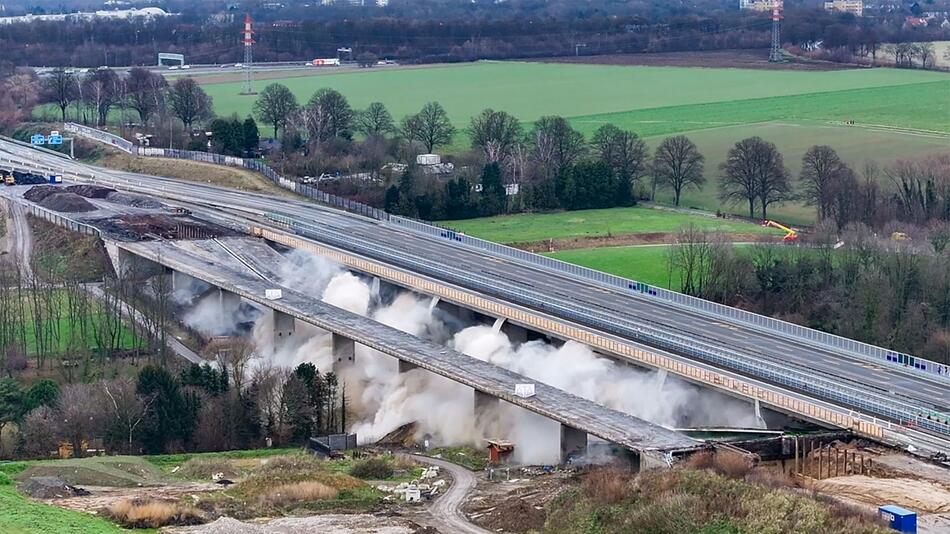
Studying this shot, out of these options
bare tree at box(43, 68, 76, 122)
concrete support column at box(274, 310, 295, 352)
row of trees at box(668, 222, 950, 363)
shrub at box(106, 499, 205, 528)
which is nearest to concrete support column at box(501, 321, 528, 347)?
concrete support column at box(274, 310, 295, 352)

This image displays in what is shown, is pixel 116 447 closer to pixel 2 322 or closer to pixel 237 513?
pixel 237 513

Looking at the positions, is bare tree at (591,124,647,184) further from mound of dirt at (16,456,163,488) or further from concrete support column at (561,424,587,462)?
mound of dirt at (16,456,163,488)

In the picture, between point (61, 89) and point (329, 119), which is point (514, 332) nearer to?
point (329, 119)

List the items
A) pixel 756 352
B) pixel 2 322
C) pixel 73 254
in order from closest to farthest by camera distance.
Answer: pixel 756 352 < pixel 2 322 < pixel 73 254

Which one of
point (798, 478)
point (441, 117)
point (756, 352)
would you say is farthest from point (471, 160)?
point (798, 478)

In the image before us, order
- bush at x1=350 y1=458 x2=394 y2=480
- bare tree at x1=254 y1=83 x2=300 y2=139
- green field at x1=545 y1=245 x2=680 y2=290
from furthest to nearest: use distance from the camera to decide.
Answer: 1. bare tree at x1=254 y1=83 x2=300 y2=139
2. green field at x1=545 y1=245 x2=680 y2=290
3. bush at x1=350 y1=458 x2=394 y2=480

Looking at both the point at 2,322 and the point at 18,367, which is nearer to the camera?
the point at 18,367

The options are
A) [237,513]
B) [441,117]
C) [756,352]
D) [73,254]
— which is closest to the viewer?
[237,513]
